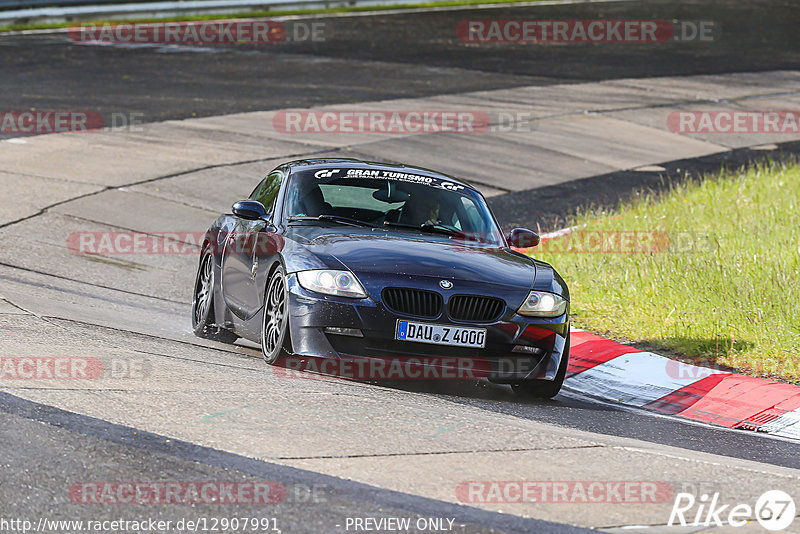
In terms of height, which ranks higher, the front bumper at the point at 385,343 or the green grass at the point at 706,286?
the front bumper at the point at 385,343

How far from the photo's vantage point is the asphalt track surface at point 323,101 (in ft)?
17.4

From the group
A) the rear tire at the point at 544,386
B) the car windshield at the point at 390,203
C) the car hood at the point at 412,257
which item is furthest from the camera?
the car windshield at the point at 390,203

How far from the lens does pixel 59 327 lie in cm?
868

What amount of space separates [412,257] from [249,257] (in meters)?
Result: 1.58

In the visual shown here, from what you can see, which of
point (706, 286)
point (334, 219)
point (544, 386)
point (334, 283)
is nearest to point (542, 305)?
point (544, 386)

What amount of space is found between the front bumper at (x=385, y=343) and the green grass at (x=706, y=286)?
2311mm

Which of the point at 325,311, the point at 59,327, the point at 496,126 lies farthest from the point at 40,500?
the point at 496,126

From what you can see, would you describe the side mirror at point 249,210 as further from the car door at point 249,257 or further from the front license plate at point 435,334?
the front license plate at point 435,334

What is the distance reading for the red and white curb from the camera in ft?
26.9

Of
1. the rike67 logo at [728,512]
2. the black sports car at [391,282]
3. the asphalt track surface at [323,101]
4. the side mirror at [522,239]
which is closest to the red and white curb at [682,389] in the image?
the asphalt track surface at [323,101]

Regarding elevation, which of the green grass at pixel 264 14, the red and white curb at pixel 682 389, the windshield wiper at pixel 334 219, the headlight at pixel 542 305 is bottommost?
the red and white curb at pixel 682 389

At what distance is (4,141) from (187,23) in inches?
622

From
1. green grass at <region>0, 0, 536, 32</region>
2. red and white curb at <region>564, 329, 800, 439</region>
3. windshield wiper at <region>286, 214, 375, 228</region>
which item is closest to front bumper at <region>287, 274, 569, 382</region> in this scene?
windshield wiper at <region>286, 214, 375, 228</region>

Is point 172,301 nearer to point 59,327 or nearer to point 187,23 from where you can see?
point 59,327
